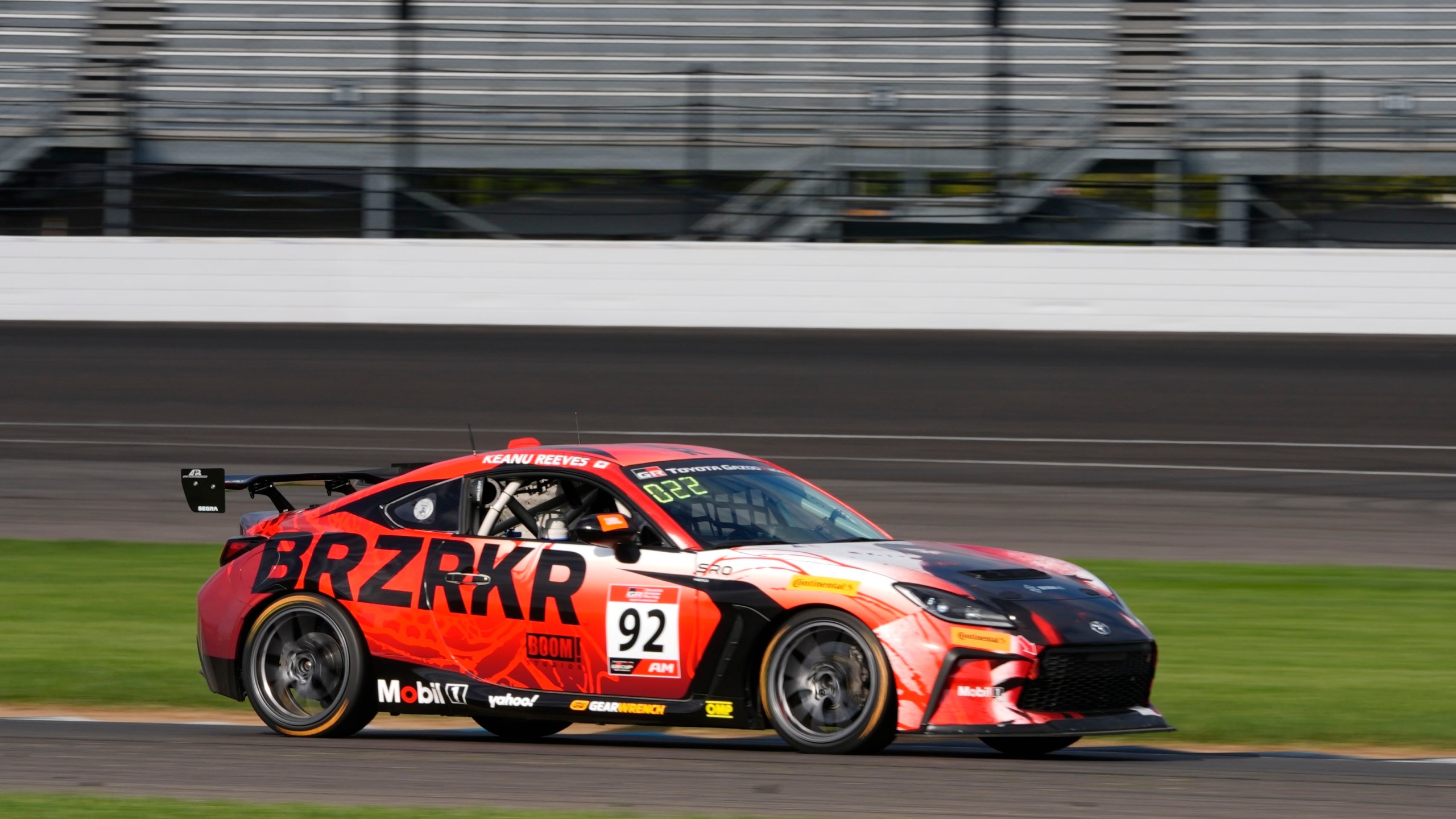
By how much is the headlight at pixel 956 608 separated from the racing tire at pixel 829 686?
0.66 ft

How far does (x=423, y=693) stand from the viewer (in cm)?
732

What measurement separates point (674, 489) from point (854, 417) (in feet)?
35.7

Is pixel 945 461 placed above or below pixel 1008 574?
above

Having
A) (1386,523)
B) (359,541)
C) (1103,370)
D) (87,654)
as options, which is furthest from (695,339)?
(359,541)

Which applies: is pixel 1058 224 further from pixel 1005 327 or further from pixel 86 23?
pixel 86 23

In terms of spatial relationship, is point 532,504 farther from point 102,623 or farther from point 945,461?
point 945,461

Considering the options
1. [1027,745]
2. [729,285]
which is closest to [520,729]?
[1027,745]

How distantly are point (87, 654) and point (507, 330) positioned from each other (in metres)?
10.8

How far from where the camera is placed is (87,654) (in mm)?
9945

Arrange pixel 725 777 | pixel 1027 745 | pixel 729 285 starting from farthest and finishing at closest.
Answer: pixel 729 285
pixel 1027 745
pixel 725 777

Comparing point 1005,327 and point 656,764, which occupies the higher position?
point 1005,327

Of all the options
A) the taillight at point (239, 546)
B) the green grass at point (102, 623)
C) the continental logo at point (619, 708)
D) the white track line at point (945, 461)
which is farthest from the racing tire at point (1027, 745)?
the white track line at point (945, 461)

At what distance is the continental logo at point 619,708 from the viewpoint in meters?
6.92

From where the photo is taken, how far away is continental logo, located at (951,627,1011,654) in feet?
21.1
